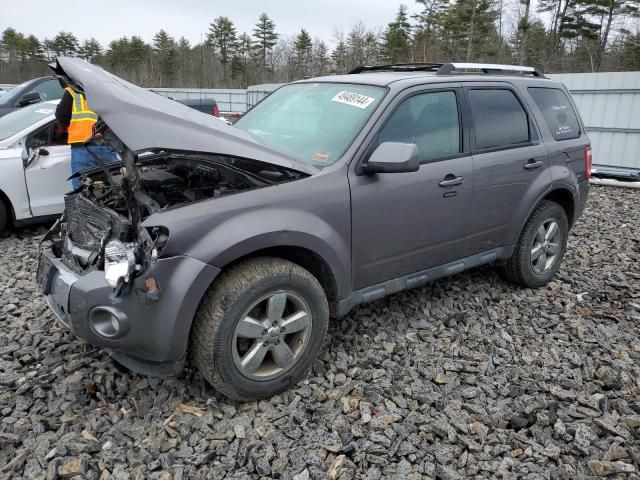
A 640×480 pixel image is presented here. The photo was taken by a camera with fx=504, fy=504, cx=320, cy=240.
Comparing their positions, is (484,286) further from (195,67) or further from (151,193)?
(195,67)

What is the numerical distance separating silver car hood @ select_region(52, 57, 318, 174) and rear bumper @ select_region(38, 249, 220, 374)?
60 centimetres

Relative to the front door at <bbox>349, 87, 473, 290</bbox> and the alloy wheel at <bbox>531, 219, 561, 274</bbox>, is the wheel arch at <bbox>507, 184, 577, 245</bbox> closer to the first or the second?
the alloy wheel at <bbox>531, 219, 561, 274</bbox>

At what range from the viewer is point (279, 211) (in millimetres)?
2777

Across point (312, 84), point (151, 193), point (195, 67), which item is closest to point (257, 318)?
point (151, 193)

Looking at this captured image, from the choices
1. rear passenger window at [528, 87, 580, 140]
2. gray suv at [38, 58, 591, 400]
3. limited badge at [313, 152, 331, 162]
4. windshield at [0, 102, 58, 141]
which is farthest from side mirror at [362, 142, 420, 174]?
windshield at [0, 102, 58, 141]

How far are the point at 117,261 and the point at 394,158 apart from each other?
5.32 feet

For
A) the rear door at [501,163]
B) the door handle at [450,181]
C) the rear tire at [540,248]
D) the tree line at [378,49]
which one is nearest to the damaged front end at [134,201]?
the door handle at [450,181]

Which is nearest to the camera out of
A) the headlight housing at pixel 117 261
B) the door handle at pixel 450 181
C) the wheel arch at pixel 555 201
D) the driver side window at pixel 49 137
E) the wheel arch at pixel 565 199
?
the headlight housing at pixel 117 261

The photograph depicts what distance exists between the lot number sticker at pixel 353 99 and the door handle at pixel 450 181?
0.74m

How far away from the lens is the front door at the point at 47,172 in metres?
5.78

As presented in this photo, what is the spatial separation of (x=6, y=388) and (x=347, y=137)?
2.55m

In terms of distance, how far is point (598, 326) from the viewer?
154 inches

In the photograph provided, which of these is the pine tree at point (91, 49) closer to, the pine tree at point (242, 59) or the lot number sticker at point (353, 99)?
the pine tree at point (242, 59)

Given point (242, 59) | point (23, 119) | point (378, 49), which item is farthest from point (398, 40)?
point (23, 119)
